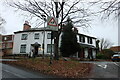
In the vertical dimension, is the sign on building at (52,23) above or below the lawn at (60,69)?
above

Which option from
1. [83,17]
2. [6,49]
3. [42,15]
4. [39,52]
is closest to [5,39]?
[6,49]

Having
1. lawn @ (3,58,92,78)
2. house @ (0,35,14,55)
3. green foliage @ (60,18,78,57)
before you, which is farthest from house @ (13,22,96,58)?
lawn @ (3,58,92,78)

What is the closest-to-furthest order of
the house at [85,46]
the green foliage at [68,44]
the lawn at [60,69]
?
the lawn at [60,69] < the green foliage at [68,44] < the house at [85,46]

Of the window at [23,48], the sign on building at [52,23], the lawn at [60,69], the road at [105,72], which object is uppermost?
the sign on building at [52,23]

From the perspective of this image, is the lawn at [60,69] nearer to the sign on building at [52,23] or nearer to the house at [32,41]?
the sign on building at [52,23]

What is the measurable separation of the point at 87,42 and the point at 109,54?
737 centimetres

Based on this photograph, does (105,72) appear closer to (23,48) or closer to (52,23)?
(52,23)

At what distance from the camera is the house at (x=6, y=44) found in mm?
37244

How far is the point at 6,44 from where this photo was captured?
39438mm

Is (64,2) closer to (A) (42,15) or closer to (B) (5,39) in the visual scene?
(A) (42,15)

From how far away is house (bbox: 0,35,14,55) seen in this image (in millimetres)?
37244

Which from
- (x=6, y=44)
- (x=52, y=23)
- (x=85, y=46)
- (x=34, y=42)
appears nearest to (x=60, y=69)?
(x=52, y=23)

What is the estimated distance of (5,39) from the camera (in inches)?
1645

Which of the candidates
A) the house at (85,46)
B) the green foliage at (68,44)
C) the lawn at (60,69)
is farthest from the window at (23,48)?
the lawn at (60,69)
